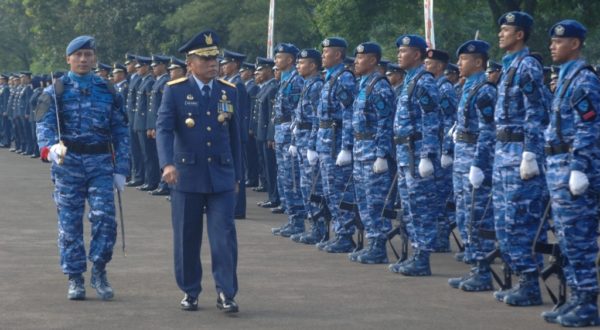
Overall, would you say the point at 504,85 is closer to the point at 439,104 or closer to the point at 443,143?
the point at 439,104

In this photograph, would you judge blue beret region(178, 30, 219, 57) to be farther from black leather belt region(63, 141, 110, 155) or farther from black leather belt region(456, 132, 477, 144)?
black leather belt region(456, 132, 477, 144)

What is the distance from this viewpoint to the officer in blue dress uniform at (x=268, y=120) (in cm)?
1894

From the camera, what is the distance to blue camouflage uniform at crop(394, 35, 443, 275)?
38.6 ft

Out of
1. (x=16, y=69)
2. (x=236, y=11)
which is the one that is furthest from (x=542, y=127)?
(x=16, y=69)

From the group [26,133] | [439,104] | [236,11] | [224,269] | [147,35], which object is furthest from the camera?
[147,35]

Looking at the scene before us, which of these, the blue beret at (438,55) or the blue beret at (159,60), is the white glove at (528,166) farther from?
the blue beret at (159,60)

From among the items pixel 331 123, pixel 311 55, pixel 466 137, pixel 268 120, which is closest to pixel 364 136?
pixel 331 123

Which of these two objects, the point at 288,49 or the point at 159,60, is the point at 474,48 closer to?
the point at 288,49

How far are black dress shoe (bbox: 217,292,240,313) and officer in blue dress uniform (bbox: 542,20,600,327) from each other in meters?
2.43

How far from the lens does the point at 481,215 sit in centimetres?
1091

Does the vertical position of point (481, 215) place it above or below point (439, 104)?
below

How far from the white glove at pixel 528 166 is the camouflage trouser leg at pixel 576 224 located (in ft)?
1.16

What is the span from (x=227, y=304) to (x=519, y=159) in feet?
8.34

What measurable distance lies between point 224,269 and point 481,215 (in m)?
2.55
